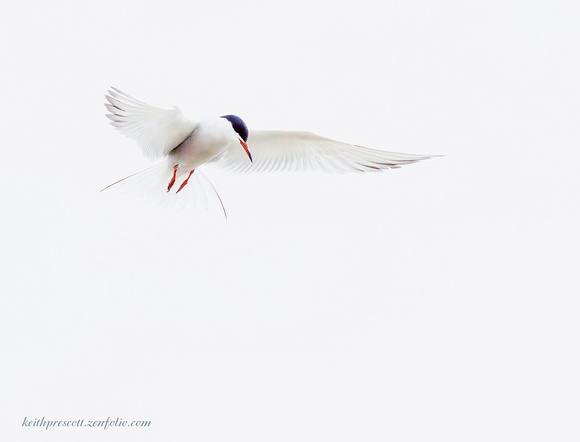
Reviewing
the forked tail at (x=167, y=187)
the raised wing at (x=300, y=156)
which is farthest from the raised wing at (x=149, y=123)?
the raised wing at (x=300, y=156)

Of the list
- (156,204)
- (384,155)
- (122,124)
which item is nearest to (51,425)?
(156,204)

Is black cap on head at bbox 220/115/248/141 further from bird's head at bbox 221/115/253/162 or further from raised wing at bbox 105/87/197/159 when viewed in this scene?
raised wing at bbox 105/87/197/159

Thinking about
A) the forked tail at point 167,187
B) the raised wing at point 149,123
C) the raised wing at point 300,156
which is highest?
the raised wing at point 149,123

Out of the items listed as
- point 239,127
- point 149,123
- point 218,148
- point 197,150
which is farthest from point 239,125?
point 149,123

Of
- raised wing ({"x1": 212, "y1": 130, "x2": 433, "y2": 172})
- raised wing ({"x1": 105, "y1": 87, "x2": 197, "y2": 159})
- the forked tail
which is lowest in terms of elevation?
the forked tail

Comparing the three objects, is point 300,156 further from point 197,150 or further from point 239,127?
point 197,150

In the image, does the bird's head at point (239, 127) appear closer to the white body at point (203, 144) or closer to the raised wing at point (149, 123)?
the white body at point (203, 144)

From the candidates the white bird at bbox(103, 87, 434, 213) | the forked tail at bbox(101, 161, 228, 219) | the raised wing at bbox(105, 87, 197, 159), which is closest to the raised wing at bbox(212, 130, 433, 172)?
the white bird at bbox(103, 87, 434, 213)
